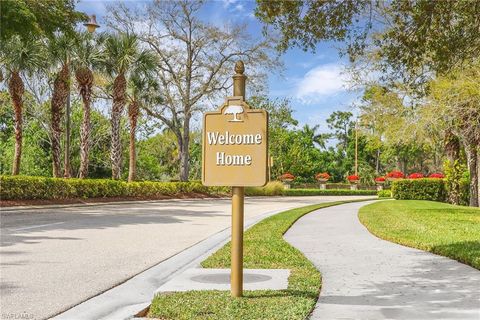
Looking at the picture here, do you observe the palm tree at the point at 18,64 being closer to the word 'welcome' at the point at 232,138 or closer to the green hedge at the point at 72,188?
the green hedge at the point at 72,188

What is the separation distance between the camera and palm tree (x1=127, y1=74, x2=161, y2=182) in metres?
37.9

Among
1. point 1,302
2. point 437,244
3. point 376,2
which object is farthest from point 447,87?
point 1,302

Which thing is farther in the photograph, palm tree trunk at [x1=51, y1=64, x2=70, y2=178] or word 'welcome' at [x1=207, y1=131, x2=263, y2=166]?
palm tree trunk at [x1=51, y1=64, x2=70, y2=178]

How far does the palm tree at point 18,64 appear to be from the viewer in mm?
28450

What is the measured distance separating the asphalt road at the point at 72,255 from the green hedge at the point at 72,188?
7.02 meters

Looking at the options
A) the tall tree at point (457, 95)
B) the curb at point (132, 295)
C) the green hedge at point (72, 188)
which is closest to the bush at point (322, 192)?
the green hedge at point (72, 188)

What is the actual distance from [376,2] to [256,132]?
13.7 feet

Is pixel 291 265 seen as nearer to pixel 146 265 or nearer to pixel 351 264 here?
pixel 351 264

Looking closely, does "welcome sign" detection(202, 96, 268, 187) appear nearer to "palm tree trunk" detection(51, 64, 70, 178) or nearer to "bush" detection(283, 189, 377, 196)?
"palm tree trunk" detection(51, 64, 70, 178)

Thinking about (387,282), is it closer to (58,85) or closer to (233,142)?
(233,142)

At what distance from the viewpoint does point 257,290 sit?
5.82 m

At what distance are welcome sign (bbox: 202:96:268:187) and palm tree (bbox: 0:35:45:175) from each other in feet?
83.4

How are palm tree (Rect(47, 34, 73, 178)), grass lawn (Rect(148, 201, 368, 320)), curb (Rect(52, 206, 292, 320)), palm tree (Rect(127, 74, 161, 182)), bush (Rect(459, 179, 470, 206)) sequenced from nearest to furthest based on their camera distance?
grass lawn (Rect(148, 201, 368, 320))
curb (Rect(52, 206, 292, 320))
palm tree (Rect(47, 34, 73, 178))
bush (Rect(459, 179, 470, 206))
palm tree (Rect(127, 74, 161, 182))

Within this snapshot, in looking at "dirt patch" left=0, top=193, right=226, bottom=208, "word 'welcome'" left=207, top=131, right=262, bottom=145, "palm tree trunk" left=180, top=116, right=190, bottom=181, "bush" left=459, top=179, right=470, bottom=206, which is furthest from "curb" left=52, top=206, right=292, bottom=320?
"palm tree trunk" left=180, top=116, right=190, bottom=181
